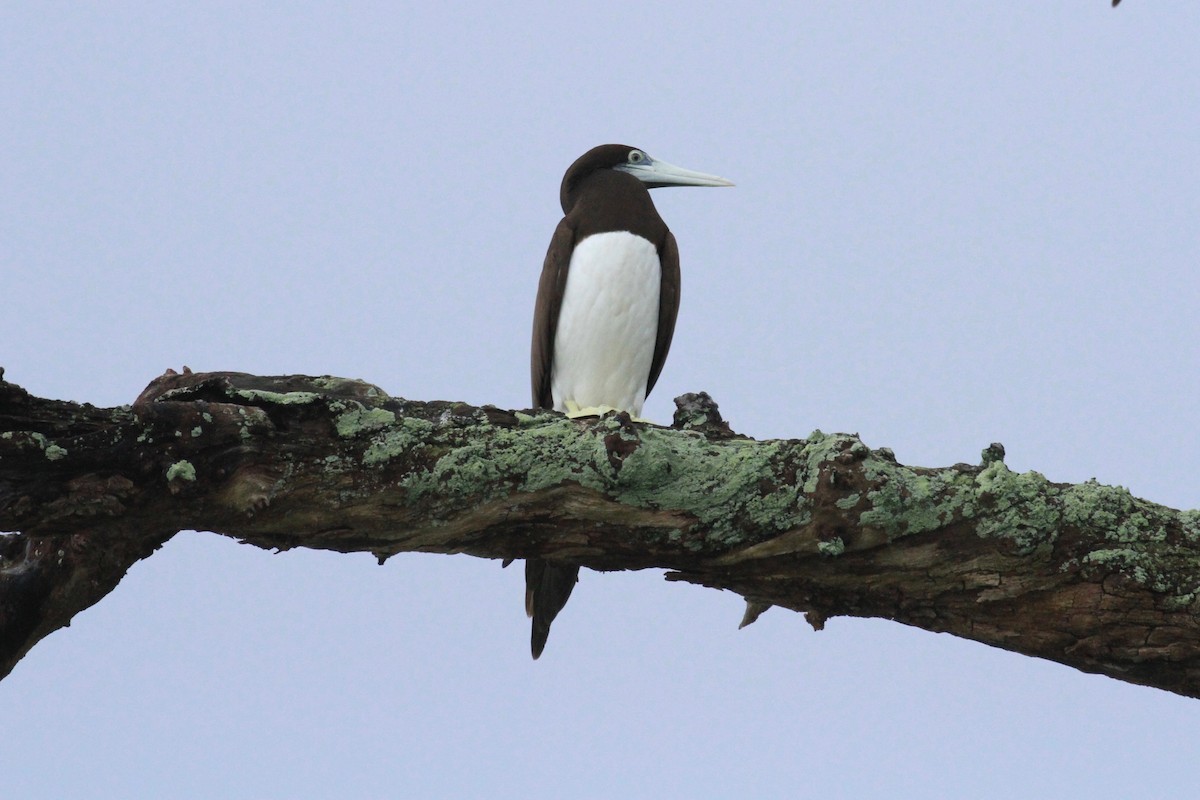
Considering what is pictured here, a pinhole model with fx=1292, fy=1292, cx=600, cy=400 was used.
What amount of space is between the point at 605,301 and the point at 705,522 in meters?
2.30

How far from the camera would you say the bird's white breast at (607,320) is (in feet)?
17.5

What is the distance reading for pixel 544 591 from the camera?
4121 mm

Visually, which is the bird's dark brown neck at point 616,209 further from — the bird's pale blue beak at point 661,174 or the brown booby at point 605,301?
the bird's pale blue beak at point 661,174

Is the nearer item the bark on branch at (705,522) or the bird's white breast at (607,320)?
the bark on branch at (705,522)

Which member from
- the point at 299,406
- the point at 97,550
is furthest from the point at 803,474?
the point at 97,550

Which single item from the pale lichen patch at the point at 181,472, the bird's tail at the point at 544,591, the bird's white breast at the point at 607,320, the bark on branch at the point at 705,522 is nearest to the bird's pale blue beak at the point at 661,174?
the bird's white breast at the point at 607,320

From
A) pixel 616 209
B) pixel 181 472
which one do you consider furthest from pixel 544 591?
pixel 616 209

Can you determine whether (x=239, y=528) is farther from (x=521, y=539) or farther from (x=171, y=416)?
(x=521, y=539)

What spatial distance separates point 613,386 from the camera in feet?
18.1

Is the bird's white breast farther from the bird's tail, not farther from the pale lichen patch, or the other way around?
the pale lichen patch

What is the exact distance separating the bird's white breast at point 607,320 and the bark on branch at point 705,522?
212 centimetres

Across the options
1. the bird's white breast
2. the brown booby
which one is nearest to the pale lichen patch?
the brown booby

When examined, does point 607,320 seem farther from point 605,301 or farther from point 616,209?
point 616,209

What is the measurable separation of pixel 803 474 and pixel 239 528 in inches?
53.8
